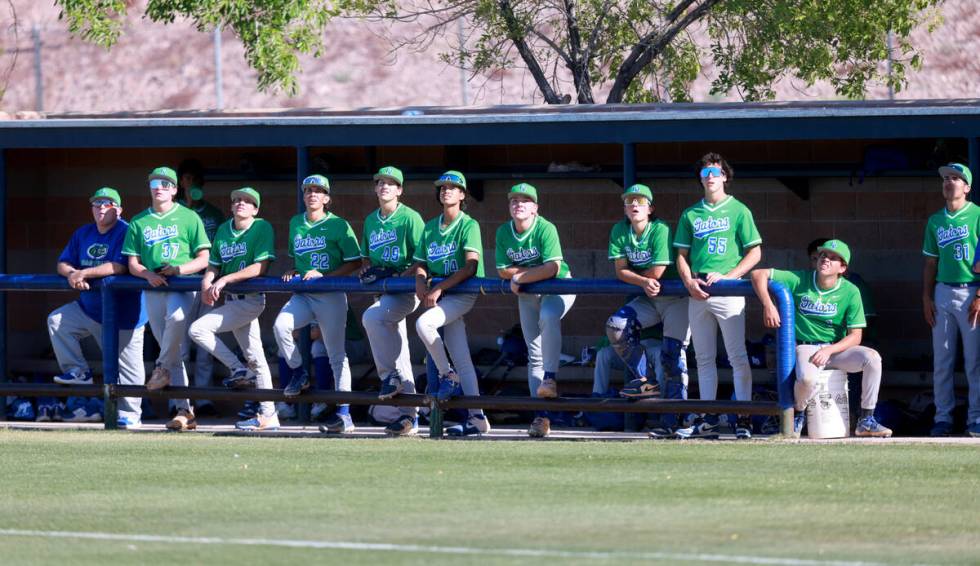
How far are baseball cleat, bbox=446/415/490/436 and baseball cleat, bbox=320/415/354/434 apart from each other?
761 mm

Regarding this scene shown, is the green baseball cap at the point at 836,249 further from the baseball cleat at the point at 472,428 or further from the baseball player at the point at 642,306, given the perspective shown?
the baseball cleat at the point at 472,428

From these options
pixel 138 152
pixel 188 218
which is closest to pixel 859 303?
pixel 188 218

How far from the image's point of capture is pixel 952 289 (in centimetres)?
982

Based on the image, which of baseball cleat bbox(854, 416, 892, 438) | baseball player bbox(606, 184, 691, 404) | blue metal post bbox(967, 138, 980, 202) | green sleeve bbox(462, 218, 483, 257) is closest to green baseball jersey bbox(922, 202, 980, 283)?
blue metal post bbox(967, 138, 980, 202)

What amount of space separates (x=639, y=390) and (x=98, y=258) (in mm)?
4030

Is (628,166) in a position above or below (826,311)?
above

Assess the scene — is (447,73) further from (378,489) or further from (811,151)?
(378,489)

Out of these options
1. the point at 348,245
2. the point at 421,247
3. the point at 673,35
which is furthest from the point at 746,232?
the point at 673,35

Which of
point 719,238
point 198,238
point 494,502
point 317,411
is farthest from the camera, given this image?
point 317,411

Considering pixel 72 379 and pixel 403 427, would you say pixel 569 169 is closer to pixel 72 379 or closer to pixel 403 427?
pixel 403 427

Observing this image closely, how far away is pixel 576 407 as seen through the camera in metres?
9.30

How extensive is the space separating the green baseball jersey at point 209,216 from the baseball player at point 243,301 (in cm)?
179

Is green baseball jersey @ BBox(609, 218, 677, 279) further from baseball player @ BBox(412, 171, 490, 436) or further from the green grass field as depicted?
the green grass field

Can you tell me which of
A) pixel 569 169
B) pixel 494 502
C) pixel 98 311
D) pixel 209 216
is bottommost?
pixel 494 502
